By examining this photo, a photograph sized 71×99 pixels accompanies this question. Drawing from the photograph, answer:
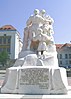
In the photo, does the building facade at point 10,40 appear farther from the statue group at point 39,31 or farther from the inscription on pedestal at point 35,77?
the inscription on pedestal at point 35,77

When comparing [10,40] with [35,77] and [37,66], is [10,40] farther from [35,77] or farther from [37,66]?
[35,77]

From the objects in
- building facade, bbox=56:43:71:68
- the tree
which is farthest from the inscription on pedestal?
building facade, bbox=56:43:71:68

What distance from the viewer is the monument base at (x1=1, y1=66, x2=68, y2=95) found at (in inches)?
347

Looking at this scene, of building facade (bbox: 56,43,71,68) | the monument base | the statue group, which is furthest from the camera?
building facade (bbox: 56,43,71,68)

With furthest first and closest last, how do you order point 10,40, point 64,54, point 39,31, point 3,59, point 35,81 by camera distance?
point 64,54
point 10,40
point 3,59
point 39,31
point 35,81

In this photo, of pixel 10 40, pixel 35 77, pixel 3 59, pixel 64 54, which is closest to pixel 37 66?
pixel 35 77

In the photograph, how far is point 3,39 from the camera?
67.6 metres

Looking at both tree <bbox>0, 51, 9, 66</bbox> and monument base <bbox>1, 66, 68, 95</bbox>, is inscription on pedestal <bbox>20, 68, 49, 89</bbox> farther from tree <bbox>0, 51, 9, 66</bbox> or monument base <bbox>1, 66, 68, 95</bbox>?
tree <bbox>0, 51, 9, 66</bbox>

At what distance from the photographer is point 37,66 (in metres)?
9.34

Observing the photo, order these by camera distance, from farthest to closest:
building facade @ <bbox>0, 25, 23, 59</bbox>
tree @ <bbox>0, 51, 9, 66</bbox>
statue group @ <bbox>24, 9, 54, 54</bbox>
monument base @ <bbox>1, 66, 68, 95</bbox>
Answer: building facade @ <bbox>0, 25, 23, 59</bbox> < tree @ <bbox>0, 51, 9, 66</bbox> < statue group @ <bbox>24, 9, 54, 54</bbox> < monument base @ <bbox>1, 66, 68, 95</bbox>

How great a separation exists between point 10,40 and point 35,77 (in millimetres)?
58210

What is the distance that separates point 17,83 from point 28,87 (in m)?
0.50

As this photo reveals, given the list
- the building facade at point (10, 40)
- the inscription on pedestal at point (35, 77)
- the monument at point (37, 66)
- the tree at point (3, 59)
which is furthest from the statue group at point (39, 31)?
the building facade at point (10, 40)

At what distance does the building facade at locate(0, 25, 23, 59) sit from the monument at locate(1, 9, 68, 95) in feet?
178
